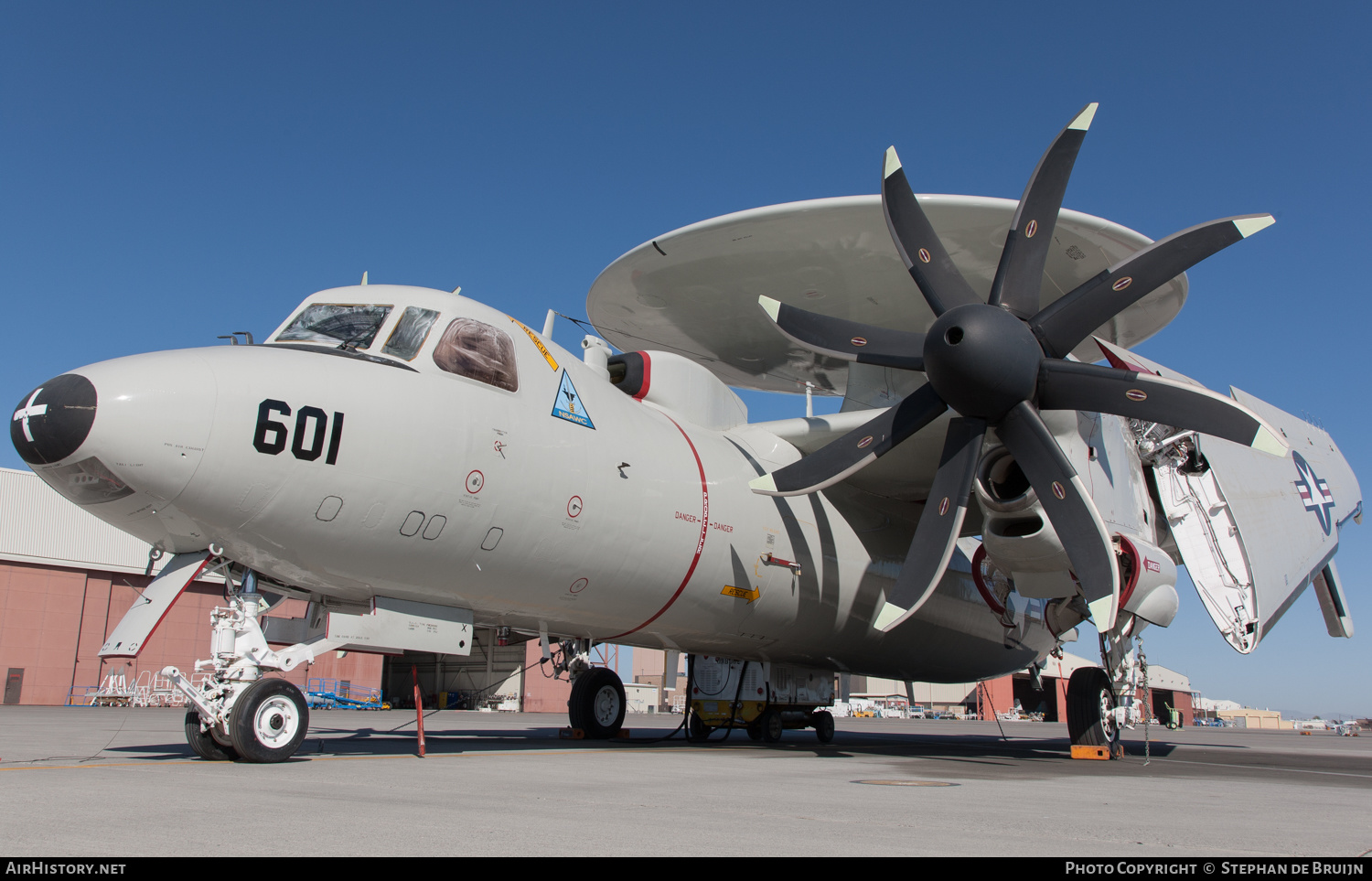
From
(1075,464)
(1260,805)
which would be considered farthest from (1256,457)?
(1260,805)

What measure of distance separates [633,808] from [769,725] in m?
9.70

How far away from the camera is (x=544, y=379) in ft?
33.2

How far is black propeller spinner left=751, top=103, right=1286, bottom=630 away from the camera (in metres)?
9.97

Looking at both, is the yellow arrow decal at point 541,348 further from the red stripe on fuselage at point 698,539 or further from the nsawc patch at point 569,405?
the red stripe on fuselage at point 698,539

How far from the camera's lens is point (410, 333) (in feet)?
30.0

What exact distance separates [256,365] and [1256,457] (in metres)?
13.5

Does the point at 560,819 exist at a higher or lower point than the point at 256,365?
lower

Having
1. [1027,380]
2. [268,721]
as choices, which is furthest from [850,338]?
[268,721]

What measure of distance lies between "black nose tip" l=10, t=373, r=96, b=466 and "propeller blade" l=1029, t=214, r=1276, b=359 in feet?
30.2

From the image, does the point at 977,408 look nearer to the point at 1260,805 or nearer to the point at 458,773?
the point at 1260,805

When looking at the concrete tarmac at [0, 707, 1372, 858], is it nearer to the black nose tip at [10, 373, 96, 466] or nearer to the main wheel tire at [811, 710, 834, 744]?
the black nose tip at [10, 373, 96, 466]

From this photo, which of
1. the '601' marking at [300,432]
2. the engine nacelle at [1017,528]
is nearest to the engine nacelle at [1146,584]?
the engine nacelle at [1017,528]

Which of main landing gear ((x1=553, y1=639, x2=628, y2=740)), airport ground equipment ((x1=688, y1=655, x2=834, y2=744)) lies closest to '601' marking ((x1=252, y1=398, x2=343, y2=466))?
main landing gear ((x1=553, y1=639, x2=628, y2=740))
